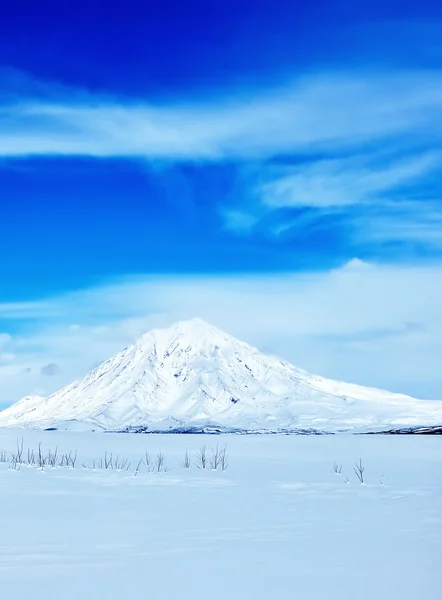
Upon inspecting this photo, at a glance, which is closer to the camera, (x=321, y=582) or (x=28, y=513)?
(x=321, y=582)

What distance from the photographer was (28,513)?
43.9 ft

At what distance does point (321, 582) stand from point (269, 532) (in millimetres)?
3618

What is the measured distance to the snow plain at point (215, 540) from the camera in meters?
8.00

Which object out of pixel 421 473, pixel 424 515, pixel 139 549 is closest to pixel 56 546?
pixel 139 549

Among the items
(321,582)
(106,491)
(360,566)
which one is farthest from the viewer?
(106,491)

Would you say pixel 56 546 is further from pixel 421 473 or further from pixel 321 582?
pixel 421 473

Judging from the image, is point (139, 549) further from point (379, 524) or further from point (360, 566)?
point (379, 524)

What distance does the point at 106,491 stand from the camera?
1734 centimetres

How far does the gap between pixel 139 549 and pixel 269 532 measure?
241cm

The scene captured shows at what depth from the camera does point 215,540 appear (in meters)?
11.0

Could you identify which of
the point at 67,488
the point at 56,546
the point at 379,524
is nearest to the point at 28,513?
the point at 56,546

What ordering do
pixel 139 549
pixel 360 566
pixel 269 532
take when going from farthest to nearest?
pixel 269 532 → pixel 139 549 → pixel 360 566

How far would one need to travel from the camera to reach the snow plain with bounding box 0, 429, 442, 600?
800cm

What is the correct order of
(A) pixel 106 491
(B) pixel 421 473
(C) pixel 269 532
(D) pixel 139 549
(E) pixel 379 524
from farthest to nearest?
(B) pixel 421 473
(A) pixel 106 491
(E) pixel 379 524
(C) pixel 269 532
(D) pixel 139 549
